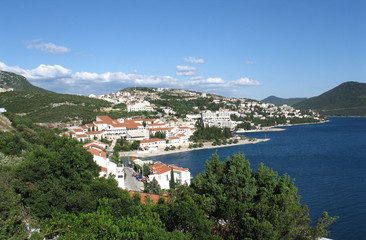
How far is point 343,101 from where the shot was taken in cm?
9269

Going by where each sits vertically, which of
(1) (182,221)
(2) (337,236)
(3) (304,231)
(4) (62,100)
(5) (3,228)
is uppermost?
(4) (62,100)

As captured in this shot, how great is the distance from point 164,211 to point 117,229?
1.09 metres

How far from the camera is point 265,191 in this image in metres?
6.39

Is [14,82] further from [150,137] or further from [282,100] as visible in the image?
[282,100]

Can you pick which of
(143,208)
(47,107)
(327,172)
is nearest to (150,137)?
(47,107)

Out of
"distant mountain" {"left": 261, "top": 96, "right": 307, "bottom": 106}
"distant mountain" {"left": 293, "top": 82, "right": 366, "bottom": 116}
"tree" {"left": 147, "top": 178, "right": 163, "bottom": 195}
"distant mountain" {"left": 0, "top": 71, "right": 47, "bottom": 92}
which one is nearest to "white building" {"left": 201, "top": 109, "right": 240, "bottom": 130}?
"tree" {"left": 147, "top": 178, "right": 163, "bottom": 195}

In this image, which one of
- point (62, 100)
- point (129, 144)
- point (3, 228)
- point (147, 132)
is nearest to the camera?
point (3, 228)

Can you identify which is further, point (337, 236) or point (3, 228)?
point (337, 236)

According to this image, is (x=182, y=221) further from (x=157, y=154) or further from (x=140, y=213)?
(x=157, y=154)

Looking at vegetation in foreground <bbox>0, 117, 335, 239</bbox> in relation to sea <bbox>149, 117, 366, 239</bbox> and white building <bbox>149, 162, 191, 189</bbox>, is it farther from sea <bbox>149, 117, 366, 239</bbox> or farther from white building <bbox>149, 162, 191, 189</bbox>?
white building <bbox>149, 162, 191, 189</bbox>

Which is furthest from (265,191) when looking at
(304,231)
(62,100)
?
(62,100)

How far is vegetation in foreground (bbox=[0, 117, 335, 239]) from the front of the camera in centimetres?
447

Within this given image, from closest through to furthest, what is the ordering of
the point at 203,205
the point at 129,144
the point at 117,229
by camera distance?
the point at 117,229 → the point at 203,205 → the point at 129,144

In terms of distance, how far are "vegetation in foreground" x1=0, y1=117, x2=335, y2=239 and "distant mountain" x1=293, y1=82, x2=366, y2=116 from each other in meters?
87.7
